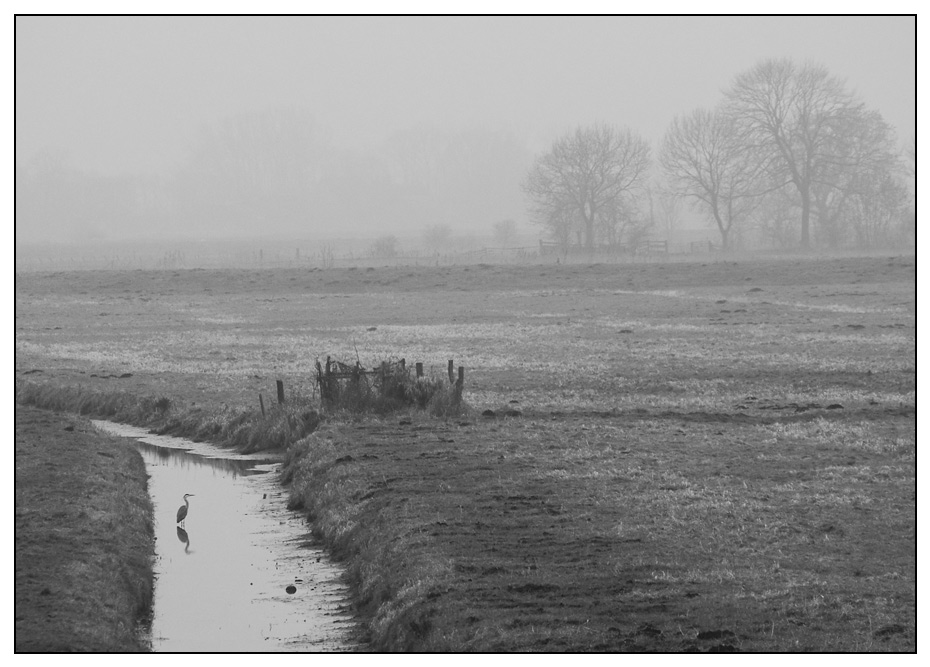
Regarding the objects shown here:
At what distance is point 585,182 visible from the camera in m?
105

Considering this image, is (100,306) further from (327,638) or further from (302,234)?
(302,234)

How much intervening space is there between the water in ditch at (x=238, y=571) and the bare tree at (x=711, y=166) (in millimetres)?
80418

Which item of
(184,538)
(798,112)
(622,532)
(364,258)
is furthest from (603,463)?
(364,258)

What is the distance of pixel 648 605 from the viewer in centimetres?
1184

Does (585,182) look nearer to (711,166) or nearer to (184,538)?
(711,166)

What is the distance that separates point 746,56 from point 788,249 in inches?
726

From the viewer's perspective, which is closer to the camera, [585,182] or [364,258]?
[364,258]

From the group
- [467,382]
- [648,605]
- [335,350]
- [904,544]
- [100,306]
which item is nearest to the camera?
[648,605]

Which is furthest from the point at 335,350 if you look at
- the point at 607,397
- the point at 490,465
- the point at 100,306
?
the point at 100,306

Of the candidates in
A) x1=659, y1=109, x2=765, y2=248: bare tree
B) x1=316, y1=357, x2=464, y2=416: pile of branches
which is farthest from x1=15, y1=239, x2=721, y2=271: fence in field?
x1=316, y1=357, x2=464, y2=416: pile of branches

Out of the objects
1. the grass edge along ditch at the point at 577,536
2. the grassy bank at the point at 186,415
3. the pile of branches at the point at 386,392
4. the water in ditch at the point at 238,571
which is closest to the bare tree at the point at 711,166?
the grassy bank at the point at 186,415

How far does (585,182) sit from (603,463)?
8725 centimetres

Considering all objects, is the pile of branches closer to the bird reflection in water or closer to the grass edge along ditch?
the grass edge along ditch

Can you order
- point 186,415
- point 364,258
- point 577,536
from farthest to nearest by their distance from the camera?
point 364,258 → point 186,415 → point 577,536
